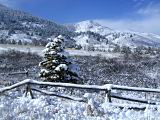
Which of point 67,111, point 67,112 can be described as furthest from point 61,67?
point 67,112

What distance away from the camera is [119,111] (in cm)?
1305

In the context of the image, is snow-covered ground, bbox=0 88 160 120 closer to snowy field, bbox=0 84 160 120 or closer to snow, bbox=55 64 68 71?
snowy field, bbox=0 84 160 120

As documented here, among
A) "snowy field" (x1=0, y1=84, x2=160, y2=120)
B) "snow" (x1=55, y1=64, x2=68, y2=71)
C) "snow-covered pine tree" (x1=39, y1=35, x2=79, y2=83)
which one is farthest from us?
"snow-covered pine tree" (x1=39, y1=35, x2=79, y2=83)

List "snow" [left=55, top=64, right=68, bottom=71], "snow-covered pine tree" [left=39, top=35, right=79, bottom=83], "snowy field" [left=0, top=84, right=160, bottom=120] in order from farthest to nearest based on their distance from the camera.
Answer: "snow-covered pine tree" [left=39, top=35, right=79, bottom=83] < "snow" [left=55, top=64, right=68, bottom=71] < "snowy field" [left=0, top=84, right=160, bottom=120]

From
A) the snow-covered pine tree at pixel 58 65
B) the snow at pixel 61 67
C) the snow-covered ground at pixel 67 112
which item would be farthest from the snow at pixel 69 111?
the snow-covered pine tree at pixel 58 65

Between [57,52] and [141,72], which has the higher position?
[57,52]

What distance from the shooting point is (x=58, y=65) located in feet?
107

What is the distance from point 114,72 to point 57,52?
31372mm

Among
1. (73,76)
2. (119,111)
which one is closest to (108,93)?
(119,111)

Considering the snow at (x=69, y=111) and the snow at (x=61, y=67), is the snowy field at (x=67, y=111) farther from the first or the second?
the snow at (x=61, y=67)

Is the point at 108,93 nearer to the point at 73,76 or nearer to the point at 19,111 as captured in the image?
the point at 19,111

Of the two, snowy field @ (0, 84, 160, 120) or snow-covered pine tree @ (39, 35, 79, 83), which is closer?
snowy field @ (0, 84, 160, 120)

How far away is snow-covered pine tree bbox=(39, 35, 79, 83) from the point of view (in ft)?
107

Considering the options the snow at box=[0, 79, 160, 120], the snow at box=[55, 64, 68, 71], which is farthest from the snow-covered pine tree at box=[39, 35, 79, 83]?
the snow at box=[0, 79, 160, 120]
